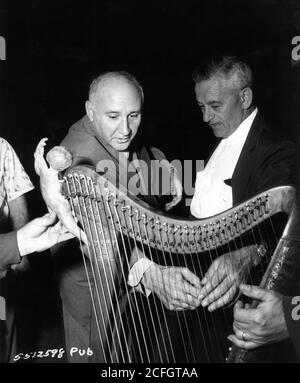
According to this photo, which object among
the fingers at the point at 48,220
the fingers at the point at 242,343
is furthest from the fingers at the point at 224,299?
the fingers at the point at 48,220

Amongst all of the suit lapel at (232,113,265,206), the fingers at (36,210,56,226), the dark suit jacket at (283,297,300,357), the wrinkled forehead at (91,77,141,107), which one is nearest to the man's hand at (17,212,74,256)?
the fingers at (36,210,56,226)

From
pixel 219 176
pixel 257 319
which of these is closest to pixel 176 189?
pixel 219 176

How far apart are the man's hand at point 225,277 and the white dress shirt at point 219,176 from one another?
23cm

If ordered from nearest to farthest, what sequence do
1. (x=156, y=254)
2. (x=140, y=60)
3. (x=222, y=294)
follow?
(x=156, y=254) < (x=222, y=294) < (x=140, y=60)

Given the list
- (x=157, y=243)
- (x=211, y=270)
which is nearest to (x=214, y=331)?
(x=211, y=270)

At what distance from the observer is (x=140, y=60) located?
190 centimetres

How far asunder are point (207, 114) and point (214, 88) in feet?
0.29

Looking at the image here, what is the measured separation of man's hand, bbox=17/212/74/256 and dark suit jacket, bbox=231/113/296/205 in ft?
1.90

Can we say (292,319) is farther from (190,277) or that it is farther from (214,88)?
(214,88)

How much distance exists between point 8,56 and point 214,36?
69 cm

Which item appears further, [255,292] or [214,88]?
[214,88]

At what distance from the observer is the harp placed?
1564 millimetres

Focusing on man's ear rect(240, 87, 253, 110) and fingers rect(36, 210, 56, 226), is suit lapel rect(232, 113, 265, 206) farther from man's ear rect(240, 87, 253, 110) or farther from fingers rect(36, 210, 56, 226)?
fingers rect(36, 210, 56, 226)

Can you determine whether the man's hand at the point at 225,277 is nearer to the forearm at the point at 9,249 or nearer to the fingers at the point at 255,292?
the fingers at the point at 255,292
